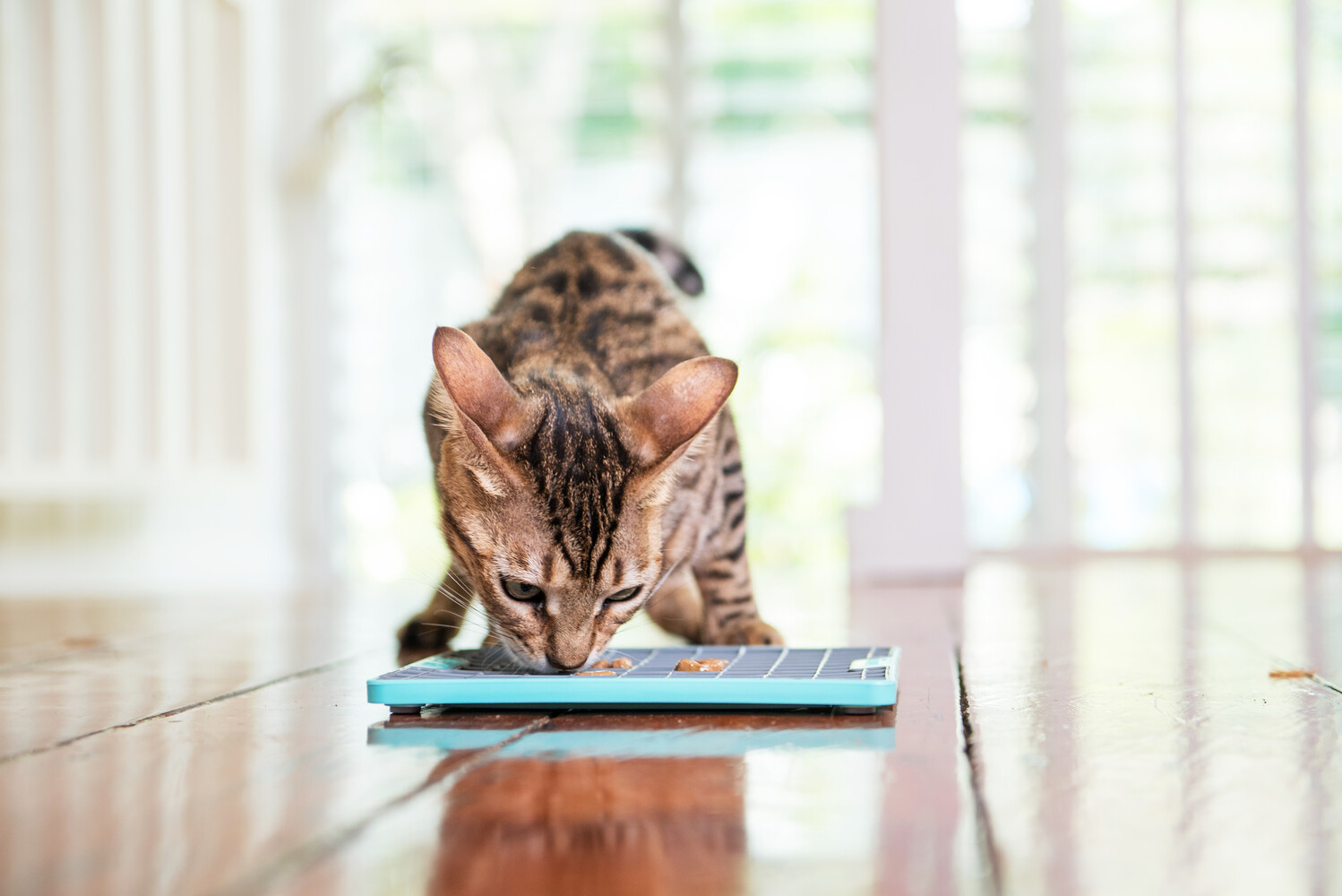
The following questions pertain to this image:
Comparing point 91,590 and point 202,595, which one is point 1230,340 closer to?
point 202,595

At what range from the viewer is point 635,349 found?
1.45 meters

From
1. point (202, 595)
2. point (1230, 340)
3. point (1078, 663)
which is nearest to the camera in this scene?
point (1078, 663)

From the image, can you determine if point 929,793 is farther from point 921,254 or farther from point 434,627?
point 921,254

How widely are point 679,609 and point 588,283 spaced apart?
0.48 m

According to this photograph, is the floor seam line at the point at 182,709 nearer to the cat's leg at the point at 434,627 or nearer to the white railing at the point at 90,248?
the cat's leg at the point at 434,627

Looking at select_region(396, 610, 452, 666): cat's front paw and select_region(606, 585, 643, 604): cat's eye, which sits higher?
select_region(606, 585, 643, 604): cat's eye

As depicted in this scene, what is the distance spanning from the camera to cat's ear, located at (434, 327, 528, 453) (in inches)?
42.4

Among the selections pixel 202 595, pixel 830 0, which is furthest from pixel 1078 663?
pixel 830 0

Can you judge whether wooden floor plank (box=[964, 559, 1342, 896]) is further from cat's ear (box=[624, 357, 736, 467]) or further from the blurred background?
the blurred background

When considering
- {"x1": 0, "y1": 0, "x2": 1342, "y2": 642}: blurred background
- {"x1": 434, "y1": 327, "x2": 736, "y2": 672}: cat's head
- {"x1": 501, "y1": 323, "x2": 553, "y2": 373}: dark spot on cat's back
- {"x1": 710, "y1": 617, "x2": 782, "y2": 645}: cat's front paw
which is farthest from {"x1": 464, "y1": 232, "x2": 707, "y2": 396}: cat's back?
{"x1": 0, "y1": 0, "x2": 1342, "y2": 642}: blurred background

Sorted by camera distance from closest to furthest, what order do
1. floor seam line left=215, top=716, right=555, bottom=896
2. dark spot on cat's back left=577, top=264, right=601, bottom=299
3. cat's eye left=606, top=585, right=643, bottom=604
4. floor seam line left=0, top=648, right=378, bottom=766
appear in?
floor seam line left=215, top=716, right=555, bottom=896, floor seam line left=0, top=648, right=378, bottom=766, cat's eye left=606, top=585, right=643, bottom=604, dark spot on cat's back left=577, top=264, right=601, bottom=299

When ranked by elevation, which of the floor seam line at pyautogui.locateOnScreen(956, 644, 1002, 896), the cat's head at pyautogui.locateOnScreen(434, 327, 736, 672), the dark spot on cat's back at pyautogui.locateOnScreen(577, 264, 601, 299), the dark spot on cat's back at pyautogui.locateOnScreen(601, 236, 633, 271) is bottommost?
the floor seam line at pyautogui.locateOnScreen(956, 644, 1002, 896)

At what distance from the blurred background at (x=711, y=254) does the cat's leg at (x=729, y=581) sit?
37 centimetres

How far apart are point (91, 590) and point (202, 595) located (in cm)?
41
